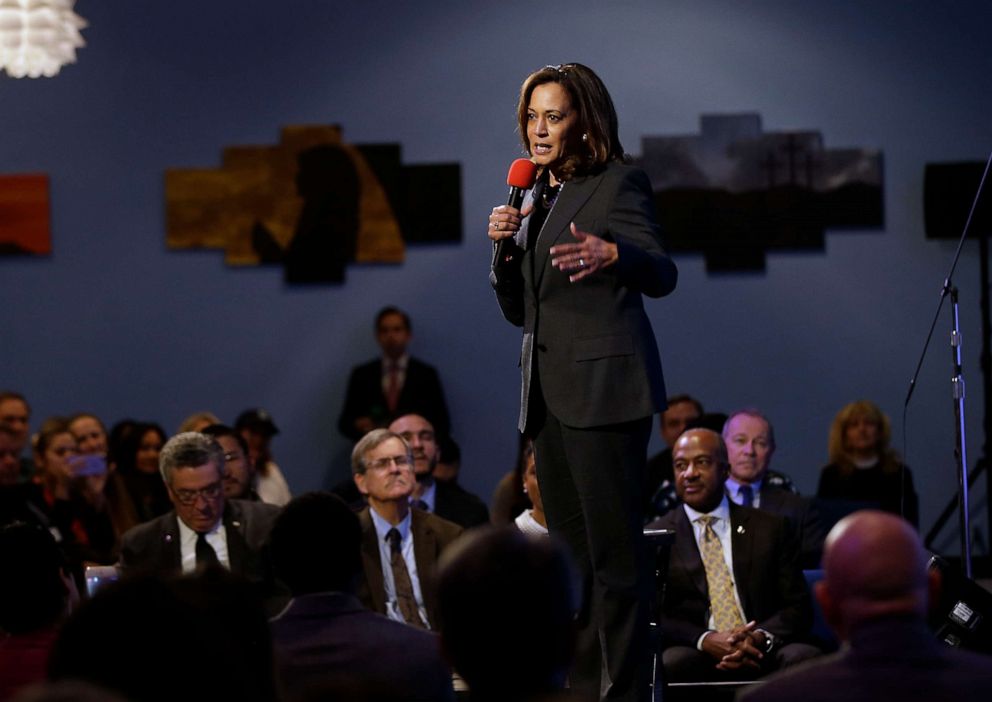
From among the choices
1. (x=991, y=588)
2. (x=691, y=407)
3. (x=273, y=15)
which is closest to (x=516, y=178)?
(x=691, y=407)

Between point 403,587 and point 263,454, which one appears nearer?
point 403,587

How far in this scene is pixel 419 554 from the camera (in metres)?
5.03

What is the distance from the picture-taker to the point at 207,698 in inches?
69.6

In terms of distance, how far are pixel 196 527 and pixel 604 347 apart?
2.46 m

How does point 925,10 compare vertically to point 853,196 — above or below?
Answer: above

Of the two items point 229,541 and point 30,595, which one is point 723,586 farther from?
point 30,595

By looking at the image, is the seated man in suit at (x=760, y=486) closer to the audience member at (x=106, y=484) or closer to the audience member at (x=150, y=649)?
the audience member at (x=106, y=484)

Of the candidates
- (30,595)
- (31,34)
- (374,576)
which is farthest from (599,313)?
(31,34)

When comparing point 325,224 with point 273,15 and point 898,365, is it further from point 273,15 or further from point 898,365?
point 898,365

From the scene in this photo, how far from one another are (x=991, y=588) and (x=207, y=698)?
6.09m

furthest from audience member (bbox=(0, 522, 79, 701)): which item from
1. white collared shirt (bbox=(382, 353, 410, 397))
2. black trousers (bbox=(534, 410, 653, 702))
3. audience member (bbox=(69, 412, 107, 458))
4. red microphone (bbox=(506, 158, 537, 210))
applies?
white collared shirt (bbox=(382, 353, 410, 397))

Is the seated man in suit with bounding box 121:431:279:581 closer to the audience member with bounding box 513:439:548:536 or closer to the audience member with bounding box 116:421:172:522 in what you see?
the audience member with bounding box 513:439:548:536

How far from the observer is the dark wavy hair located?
10.2 ft

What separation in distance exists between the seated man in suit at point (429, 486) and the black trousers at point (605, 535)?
290 centimetres
